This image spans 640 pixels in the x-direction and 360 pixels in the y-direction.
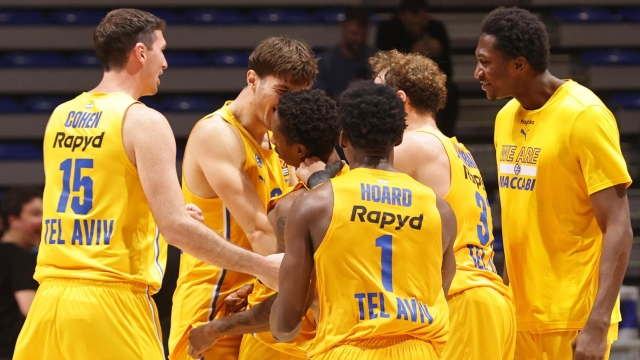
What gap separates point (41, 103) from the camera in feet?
33.0

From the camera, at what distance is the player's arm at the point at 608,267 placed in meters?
3.73

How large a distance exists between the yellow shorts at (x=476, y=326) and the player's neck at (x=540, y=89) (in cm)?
89

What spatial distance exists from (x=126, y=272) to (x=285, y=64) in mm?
1150

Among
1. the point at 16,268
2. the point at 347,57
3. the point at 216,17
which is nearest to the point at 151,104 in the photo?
the point at 216,17

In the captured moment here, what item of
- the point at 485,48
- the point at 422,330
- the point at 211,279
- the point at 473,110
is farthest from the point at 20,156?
the point at 422,330

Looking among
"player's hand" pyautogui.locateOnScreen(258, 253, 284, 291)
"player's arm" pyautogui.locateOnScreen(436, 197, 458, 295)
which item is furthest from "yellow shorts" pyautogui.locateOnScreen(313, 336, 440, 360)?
"player's hand" pyautogui.locateOnScreen(258, 253, 284, 291)

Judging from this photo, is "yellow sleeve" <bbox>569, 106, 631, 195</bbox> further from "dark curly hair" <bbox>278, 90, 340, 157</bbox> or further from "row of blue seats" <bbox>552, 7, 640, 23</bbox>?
"row of blue seats" <bbox>552, 7, 640, 23</bbox>

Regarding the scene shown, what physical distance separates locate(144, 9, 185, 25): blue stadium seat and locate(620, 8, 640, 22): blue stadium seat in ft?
17.0

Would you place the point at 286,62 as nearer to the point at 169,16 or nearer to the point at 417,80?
the point at 417,80

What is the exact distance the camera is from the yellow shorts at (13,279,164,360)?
3.61 meters

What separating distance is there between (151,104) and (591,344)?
7209mm

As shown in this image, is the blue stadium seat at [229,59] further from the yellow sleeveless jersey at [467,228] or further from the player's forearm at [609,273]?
the player's forearm at [609,273]

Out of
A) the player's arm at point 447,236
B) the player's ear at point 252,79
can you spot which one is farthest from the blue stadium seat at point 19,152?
the player's arm at point 447,236

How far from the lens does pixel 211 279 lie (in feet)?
13.7
